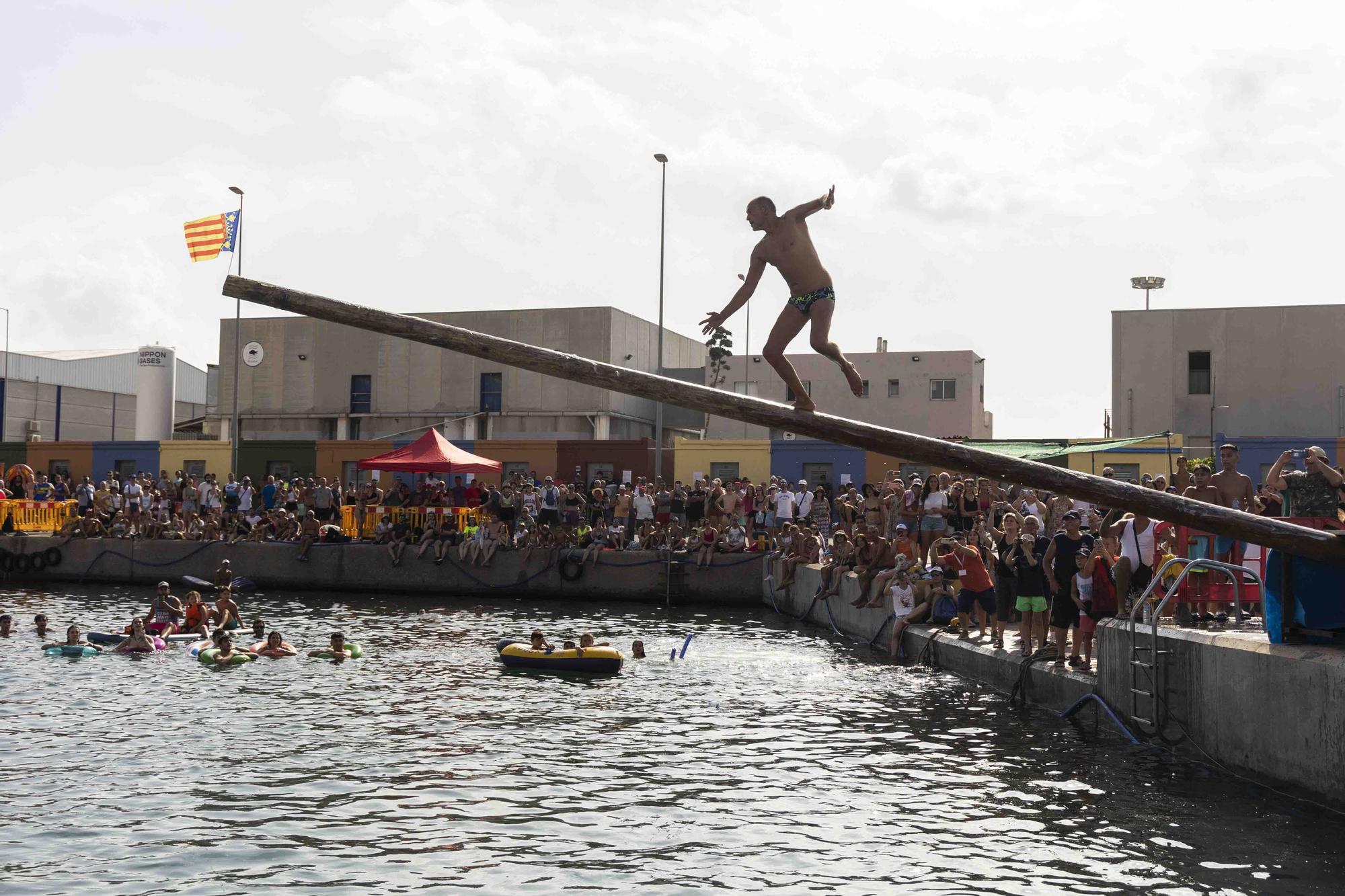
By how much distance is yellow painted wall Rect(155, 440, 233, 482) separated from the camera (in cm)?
4894

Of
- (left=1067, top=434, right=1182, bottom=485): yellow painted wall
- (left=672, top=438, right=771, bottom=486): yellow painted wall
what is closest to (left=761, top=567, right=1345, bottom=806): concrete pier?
(left=1067, top=434, right=1182, bottom=485): yellow painted wall

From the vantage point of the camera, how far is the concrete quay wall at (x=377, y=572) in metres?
33.1

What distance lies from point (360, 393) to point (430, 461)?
1017 inches

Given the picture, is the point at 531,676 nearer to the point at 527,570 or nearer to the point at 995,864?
the point at 995,864

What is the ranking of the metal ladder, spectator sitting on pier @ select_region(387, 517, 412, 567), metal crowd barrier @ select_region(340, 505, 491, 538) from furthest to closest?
metal crowd barrier @ select_region(340, 505, 491, 538) < spectator sitting on pier @ select_region(387, 517, 412, 567) < the metal ladder

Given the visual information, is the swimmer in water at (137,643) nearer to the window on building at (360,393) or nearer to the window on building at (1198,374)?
the window on building at (360,393)

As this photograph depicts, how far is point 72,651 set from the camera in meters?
22.0

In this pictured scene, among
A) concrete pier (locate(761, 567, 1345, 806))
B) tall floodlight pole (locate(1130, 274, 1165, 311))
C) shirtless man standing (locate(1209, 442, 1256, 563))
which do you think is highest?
tall floodlight pole (locate(1130, 274, 1165, 311))

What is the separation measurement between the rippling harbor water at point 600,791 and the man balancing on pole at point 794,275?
13.3ft

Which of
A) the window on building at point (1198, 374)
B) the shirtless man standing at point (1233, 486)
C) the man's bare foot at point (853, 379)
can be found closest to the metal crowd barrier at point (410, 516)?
the shirtless man standing at point (1233, 486)

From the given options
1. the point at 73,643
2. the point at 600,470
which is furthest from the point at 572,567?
the point at 73,643

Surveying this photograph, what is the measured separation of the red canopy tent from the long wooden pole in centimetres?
2423

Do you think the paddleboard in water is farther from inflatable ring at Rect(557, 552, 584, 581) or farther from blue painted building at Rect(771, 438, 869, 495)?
blue painted building at Rect(771, 438, 869, 495)

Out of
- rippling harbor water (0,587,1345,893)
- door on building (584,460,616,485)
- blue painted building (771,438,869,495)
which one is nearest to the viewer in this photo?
rippling harbor water (0,587,1345,893)
